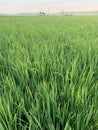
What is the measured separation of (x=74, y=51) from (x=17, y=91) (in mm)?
949

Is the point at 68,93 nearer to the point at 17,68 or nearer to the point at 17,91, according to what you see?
the point at 17,91

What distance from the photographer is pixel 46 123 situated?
0.75m

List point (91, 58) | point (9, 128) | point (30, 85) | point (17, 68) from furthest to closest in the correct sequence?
point (91, 58)
point (17, 68)
point (30, 85)
point (9, 128)

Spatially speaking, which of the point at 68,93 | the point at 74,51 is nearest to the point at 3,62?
the point at 74,51

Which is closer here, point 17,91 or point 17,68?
point 17,91

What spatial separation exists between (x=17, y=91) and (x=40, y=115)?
19 centimetres

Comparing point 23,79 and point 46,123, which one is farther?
point 23,79

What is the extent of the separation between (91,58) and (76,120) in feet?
2.87

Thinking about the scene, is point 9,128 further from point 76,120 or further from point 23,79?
point 23,79

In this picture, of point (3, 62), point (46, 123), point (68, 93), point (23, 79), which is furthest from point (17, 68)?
point (46, 123)

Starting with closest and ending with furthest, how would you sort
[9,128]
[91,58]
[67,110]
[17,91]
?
[9,128]
[67,110]
[17,91]
[91,58]

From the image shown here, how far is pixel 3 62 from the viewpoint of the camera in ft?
5.05

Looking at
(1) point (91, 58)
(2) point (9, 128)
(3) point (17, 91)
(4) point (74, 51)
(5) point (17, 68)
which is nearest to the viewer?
(2) point (9, 128)

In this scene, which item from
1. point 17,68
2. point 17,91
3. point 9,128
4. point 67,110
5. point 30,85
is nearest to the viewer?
point 9,128
